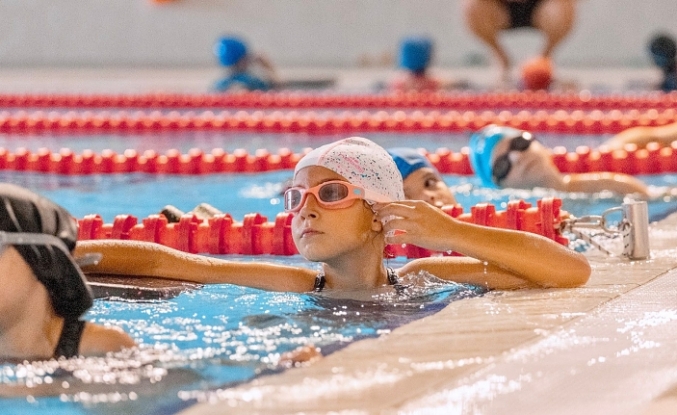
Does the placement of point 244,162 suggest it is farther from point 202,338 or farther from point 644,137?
point 202,338

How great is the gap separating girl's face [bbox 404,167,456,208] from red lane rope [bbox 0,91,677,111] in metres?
6.94

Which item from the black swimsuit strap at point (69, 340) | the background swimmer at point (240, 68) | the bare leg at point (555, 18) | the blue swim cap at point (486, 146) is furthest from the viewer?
the background swimmer at point (240, 68)

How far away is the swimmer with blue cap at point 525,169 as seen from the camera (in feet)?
18.2

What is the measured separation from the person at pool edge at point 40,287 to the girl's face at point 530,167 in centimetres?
340

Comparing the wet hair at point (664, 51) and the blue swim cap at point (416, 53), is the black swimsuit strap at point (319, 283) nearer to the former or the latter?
the wet hair at point (664, 51)

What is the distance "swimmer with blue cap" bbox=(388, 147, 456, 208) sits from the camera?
13.1ft

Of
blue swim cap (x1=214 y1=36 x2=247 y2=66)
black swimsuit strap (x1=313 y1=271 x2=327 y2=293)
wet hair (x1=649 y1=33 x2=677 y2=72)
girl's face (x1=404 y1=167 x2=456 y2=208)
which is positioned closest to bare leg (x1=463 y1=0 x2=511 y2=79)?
wet hair (x1=649 y1=33 x2=677 y2=72)

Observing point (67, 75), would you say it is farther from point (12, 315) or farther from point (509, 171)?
point (12, 315)

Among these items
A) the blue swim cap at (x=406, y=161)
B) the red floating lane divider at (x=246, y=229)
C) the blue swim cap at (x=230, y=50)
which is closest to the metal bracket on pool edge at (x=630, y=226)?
the red floating lane divider at (x=246, y=229)

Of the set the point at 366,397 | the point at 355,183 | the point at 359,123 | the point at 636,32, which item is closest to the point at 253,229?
the point at 355,183

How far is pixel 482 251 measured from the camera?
3176 mm

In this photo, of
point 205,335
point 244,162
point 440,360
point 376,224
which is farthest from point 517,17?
point 440,360

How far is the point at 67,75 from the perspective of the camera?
1602cm

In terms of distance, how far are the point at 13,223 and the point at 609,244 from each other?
103 inches
